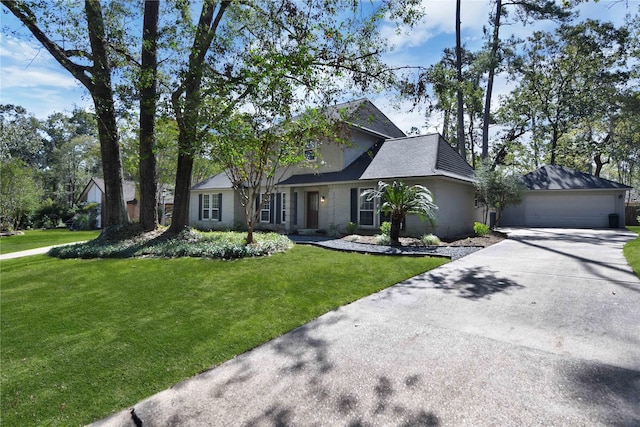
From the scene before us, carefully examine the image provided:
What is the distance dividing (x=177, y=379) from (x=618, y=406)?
11.9 ft

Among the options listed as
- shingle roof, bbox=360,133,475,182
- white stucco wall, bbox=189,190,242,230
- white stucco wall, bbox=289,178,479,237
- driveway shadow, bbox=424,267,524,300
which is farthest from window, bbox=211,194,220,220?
driveway shadow, bbox=424,267,524,300

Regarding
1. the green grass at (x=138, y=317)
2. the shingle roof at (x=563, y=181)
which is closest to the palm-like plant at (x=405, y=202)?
the green grass at (x=138, y=317)

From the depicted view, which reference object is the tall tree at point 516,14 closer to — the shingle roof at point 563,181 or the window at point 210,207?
the shingle roof at point 563,181

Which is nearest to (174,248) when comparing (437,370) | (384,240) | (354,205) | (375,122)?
(384,240)

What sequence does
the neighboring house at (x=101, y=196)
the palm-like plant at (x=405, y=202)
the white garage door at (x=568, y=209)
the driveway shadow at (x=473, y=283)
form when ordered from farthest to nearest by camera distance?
the neighboring house at (x=101, y=196) → the white garage door at (x=568, y=209) → the palm-like plant at (x=405, y=202) → the driveway shadow at (x=473, y=283)

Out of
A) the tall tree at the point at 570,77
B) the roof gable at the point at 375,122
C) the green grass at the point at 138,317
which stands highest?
the tall tree at the point at 570,77

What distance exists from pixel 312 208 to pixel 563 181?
17555 millimetres

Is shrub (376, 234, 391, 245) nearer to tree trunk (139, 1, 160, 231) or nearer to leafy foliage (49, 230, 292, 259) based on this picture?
leafy foliage (49, 230, 292, 259)

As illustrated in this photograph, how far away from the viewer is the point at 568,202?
70.1ft

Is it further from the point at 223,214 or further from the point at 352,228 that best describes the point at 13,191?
the point at 352,228

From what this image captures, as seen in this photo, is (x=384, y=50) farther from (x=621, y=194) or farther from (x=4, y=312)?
(x=621, y=194)

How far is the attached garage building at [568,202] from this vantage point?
2016cm

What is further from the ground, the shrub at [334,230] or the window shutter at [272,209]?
the window shutter at [272,209]

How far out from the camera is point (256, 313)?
472cm
